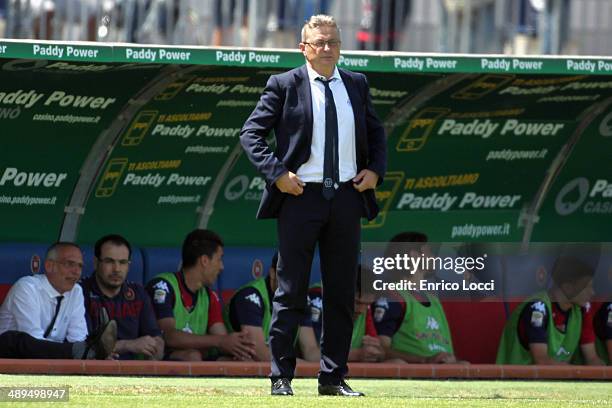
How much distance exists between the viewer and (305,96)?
751 centimetres

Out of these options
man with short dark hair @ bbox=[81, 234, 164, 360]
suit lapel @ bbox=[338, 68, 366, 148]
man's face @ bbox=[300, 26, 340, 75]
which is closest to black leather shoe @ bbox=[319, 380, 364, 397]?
suit lapel @ bbox=[338, 68, 366, 148]

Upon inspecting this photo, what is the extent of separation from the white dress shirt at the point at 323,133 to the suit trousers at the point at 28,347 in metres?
3.09

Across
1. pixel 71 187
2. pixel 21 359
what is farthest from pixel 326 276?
pixel 71 187

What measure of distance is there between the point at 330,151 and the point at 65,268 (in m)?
3.46

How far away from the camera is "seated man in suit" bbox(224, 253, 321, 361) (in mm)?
10680

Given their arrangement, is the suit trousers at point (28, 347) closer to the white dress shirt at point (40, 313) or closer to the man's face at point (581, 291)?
the white dress shirt at point (40, 313)

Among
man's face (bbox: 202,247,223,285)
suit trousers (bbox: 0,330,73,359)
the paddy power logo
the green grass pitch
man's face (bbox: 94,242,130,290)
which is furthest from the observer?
the paddy power logo

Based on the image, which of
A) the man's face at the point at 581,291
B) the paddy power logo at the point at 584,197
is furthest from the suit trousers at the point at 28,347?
the paddy power logo at the point at 584,197

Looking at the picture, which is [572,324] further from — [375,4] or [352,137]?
[375,4]

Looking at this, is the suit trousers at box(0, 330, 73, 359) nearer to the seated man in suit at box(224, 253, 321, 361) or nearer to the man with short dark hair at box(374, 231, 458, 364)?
the seated man in suit at box(224, 253, 321, 361)

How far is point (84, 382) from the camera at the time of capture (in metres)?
8.69

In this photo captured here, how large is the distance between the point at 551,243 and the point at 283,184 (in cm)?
470

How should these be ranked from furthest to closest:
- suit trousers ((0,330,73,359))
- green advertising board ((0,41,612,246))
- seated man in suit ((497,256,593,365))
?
seated man in suit ((497,256,593,365)), green advertising board ((0,41,612,246)), suit trousers ((0,330,73,359))

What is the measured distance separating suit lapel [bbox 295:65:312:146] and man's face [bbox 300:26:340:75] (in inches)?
3.6
